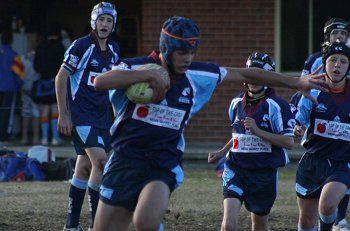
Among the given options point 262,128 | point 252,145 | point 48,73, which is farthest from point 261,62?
point 48,73

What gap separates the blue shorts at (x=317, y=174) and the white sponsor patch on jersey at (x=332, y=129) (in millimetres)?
229

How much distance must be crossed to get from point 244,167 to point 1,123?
35.7ft

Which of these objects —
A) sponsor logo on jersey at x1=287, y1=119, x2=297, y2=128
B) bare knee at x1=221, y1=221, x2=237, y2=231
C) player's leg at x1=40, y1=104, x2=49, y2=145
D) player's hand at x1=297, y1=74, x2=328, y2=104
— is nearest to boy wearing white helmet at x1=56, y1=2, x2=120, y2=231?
bare knee at x1=221, y1=221, x2=237, y2=231

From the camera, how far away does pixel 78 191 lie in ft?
34.0

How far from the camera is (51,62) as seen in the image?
18.8m

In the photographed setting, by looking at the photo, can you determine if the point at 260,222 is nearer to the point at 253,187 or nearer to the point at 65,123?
the point at 253,187

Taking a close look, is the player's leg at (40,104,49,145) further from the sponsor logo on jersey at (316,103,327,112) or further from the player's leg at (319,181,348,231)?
the player's leg at (319,181,348,231)

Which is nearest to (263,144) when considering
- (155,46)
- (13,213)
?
(13,213)

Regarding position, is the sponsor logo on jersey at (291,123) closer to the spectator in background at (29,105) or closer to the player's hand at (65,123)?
the player's hand at (65,123)

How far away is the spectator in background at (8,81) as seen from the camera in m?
19.1

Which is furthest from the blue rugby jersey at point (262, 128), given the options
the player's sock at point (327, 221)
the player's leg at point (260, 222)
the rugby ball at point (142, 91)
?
the rugby ball at point (142, 91)

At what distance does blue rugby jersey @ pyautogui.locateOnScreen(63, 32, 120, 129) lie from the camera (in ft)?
34.0

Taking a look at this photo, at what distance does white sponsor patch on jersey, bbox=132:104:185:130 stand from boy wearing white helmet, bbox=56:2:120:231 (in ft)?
9.57

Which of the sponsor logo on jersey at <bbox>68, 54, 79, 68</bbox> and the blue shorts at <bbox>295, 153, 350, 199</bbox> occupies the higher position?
the sponsor logo on jersey at <bbox>68, 54, 79, 68</bbox>
